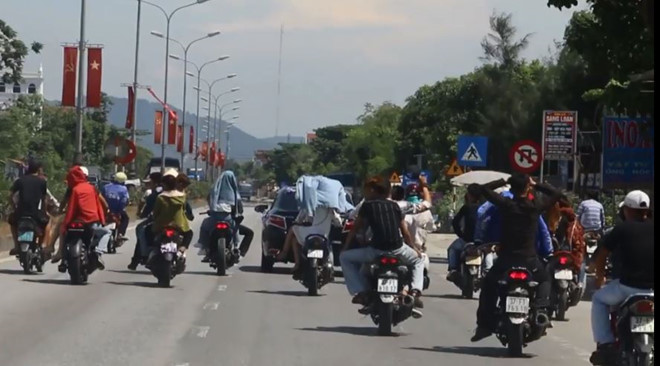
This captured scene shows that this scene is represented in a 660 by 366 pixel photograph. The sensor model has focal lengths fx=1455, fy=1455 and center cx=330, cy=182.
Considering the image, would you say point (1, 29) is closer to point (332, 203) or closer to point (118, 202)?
point (118, 202)

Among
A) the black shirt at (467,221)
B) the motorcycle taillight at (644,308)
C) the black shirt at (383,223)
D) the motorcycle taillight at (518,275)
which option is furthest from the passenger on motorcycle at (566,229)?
the motorcycle taillight at (644,308)

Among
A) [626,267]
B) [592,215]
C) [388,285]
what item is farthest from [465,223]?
[626,267]

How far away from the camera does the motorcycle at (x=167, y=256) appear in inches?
830

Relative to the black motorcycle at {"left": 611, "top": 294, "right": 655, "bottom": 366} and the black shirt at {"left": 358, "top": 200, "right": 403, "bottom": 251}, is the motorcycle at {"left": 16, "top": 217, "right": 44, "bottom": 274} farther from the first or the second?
the black motorcycle at {"left": 611, "top": 294, "right": 655, "bottom": 366}

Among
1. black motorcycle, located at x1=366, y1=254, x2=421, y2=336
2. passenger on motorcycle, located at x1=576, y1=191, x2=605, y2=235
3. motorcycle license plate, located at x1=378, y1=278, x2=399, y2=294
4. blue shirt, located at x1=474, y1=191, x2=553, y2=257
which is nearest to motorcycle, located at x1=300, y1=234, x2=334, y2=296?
blue shirt, located at x1=474, y1=191, x2=553, y2=257

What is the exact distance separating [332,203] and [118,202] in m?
8.05

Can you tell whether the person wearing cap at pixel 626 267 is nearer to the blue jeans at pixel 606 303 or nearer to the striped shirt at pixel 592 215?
the blue jeans at pixel 606 303

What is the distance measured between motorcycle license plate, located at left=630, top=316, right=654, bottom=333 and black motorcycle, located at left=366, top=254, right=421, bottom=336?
4.21 metres

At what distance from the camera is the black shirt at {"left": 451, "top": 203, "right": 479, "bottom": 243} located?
68.2ft

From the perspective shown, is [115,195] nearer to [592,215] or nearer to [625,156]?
[592,215]

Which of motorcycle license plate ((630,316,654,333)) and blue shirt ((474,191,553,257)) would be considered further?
blue shirt ((474,191,553,257))

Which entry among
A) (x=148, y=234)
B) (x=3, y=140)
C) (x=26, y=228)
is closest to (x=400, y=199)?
(x=148, y=234)

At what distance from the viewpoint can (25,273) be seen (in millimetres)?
23172

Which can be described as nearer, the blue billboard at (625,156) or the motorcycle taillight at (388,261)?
the motorcycle taillight at (388,261)
